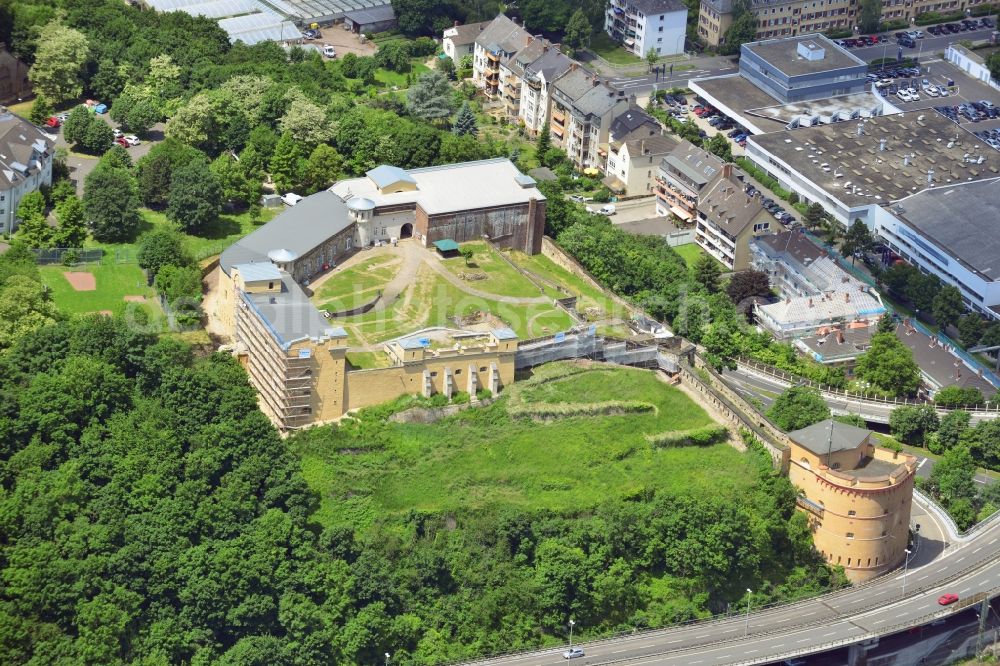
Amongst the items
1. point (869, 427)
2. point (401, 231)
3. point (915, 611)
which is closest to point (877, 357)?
point (869, 427)

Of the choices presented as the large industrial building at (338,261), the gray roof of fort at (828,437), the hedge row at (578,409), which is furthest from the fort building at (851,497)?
the large industrial building at (338,261)

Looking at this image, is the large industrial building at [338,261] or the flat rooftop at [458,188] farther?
the flat rooftop at [458,188]

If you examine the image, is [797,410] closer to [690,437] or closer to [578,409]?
[690,437]

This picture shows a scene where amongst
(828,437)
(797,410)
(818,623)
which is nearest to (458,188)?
(797,410)

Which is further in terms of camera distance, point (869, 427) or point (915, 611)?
point (869, 427)

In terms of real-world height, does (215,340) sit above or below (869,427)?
above

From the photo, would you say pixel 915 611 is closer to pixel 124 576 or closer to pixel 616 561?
pixel 616 561

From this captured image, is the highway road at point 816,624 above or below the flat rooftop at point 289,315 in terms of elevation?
below

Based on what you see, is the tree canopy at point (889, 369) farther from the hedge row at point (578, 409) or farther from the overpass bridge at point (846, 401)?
the hedge row at point (578, 409)
